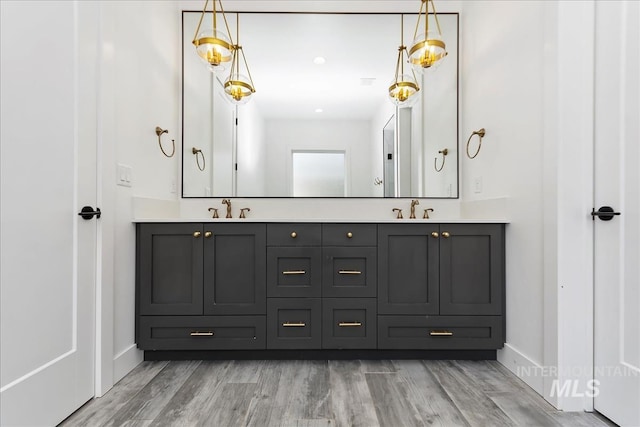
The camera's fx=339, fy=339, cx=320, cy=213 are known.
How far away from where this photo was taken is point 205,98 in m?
2.48

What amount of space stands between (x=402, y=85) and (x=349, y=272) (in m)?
1.39

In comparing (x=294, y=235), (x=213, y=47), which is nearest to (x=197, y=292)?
(x=294, y=235)

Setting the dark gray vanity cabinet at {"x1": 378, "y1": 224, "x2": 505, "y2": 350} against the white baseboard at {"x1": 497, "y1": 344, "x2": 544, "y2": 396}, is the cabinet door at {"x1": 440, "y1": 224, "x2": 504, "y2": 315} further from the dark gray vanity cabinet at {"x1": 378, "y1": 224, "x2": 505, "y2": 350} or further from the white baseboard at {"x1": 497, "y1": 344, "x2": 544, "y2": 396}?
the white baseboard at {"x1": 497, "y1": 344, "x2": 544, "y2": 396}

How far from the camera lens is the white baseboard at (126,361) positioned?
1734 millimetres

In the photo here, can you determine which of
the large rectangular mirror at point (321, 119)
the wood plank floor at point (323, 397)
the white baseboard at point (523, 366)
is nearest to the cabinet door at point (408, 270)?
the wood plank floor at point (323, 397)

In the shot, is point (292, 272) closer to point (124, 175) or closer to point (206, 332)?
point (206, 332)

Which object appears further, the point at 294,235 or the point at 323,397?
the point at 294,235

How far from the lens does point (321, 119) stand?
2498 mm

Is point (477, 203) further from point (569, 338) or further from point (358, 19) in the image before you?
point (358, 19)

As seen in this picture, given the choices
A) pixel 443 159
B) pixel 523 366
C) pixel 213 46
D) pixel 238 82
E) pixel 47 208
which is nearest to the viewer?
pixel 47 208

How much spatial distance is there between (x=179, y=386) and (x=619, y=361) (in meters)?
1.96

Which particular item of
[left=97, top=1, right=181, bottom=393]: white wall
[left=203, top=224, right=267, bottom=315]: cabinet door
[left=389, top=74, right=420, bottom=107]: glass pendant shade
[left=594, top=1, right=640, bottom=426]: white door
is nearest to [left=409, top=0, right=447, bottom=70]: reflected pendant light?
[left=389, top=74, right=420, bottom=107]: glass pendant shade

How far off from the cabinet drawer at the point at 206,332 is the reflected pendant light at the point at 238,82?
1.48m

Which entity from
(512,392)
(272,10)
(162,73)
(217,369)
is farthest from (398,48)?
(217,369)
